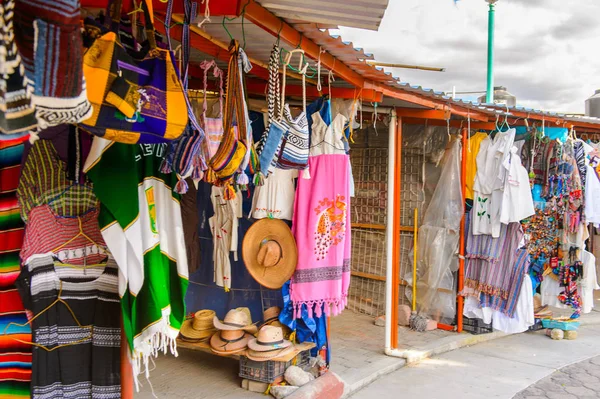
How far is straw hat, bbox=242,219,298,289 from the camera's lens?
4.41 metres

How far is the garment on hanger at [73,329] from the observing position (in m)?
2.47

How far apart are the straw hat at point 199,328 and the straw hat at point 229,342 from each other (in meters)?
0.16

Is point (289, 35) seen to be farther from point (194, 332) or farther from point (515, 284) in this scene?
point (515, 284)

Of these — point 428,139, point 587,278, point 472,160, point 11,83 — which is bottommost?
point 587,278

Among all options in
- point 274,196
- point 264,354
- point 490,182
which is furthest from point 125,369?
point 490,182

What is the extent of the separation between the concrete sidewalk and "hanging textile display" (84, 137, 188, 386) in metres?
2.97

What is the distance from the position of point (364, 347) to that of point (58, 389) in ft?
14.1

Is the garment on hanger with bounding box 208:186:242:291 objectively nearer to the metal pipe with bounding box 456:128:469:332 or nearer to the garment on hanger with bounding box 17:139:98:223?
the garment on hanger with bounding box 17:139:98:223

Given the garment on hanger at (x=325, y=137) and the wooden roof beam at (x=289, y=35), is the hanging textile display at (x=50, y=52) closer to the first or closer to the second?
the wooden roof beam at (x=289, y=35)

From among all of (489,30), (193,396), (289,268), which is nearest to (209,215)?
(289,268)

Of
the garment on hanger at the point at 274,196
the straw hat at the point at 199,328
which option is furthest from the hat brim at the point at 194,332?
the garment on hanger at the point at 274,196

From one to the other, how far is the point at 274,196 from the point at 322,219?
44cm

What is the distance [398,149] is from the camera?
6086 mm

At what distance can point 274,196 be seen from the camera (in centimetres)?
448
